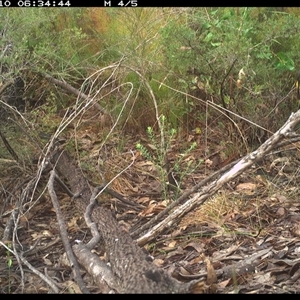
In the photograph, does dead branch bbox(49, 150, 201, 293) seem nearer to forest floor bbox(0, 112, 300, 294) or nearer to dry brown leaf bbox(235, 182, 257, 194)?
forest floor bbox(0, 112, 300, 294)

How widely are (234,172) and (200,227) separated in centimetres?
54

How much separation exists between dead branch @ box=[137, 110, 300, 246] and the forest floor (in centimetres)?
15

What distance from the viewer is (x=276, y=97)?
4.73 meters

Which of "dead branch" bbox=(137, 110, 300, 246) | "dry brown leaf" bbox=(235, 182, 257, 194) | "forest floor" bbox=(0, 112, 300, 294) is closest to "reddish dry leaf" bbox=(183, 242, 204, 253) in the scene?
"forest floor" bbox=(0, 112, 300, 294)

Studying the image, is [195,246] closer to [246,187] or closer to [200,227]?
[200,227]

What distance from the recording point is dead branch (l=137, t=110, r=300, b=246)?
334cm

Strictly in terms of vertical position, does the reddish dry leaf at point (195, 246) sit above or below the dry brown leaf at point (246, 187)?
below

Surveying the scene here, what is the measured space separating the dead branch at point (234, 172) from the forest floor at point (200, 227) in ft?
0.50

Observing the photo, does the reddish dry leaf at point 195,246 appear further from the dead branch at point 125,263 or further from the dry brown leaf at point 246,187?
the dry brown leaf at point 246,187

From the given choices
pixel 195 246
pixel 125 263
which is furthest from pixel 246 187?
pixel 125 263

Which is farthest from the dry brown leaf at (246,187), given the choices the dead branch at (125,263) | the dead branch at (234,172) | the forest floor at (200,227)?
the dead branch at (125,263)

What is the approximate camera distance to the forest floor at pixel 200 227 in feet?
10.1

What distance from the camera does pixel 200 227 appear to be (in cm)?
376

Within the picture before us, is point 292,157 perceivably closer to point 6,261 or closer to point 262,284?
point 262,284
